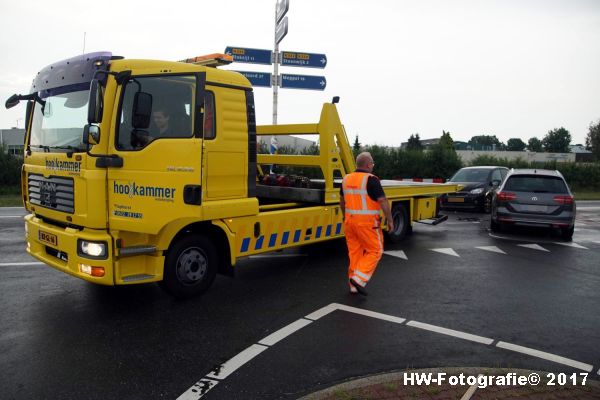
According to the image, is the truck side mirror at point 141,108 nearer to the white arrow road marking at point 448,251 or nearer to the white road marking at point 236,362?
the white road marking at point 236,362

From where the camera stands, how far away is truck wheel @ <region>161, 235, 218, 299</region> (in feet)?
17.8

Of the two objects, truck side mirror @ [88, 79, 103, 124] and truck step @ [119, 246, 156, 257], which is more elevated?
truck side mirror @ [88, 79, 103, 124]

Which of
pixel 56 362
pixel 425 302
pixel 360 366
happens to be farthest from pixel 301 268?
pixel 56 362

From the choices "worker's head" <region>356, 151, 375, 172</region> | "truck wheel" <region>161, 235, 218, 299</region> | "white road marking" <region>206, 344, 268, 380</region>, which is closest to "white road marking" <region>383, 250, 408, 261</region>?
"worker's head" <region>356, 151, 375, 172</region>

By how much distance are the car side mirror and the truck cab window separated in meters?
0.22

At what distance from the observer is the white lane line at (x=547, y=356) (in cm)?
412

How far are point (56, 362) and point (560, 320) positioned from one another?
16.2 ft

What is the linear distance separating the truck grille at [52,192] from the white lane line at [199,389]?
8.24 ft

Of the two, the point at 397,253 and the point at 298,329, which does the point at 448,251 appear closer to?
the point at 397,253

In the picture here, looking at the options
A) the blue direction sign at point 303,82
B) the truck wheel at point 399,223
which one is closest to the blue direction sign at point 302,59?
the blue direction sign at point 303,82

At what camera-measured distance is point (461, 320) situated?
524 centimetres

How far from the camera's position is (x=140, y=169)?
5125mm

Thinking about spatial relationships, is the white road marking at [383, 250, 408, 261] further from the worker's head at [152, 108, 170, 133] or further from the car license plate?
the car license plate

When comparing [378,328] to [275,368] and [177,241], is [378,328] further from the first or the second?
[177,241]
